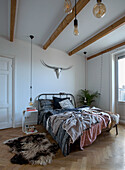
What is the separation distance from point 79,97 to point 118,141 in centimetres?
255

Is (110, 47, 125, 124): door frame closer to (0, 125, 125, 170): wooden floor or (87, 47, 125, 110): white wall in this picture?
(87, 47, 125, 110): white wall

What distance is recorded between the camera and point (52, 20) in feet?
8.28

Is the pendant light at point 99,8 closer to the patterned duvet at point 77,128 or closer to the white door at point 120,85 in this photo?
the patterned duvet at point 77,128

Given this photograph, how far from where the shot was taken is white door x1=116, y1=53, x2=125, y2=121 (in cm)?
382

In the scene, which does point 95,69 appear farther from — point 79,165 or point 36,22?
point 79,165

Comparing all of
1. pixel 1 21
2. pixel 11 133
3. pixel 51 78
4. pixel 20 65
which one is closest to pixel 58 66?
pixel 51 78

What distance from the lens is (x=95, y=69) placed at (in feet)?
15.5

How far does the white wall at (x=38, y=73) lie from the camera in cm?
343

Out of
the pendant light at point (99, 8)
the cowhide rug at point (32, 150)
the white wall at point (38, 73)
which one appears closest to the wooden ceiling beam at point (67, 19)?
the white wall at point (38, 73)

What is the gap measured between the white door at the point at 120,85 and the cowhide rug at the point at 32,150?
9.41 feet

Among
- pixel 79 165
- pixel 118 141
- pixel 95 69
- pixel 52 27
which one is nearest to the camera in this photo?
pixel 79 165

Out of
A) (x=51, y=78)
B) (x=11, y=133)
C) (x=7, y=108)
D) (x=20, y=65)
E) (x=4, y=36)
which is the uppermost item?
(x=4, y=36)

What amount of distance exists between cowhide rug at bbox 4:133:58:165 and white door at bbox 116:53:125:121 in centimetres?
287

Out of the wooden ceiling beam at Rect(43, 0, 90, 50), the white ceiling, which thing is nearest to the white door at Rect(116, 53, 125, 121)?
the white ceiling
